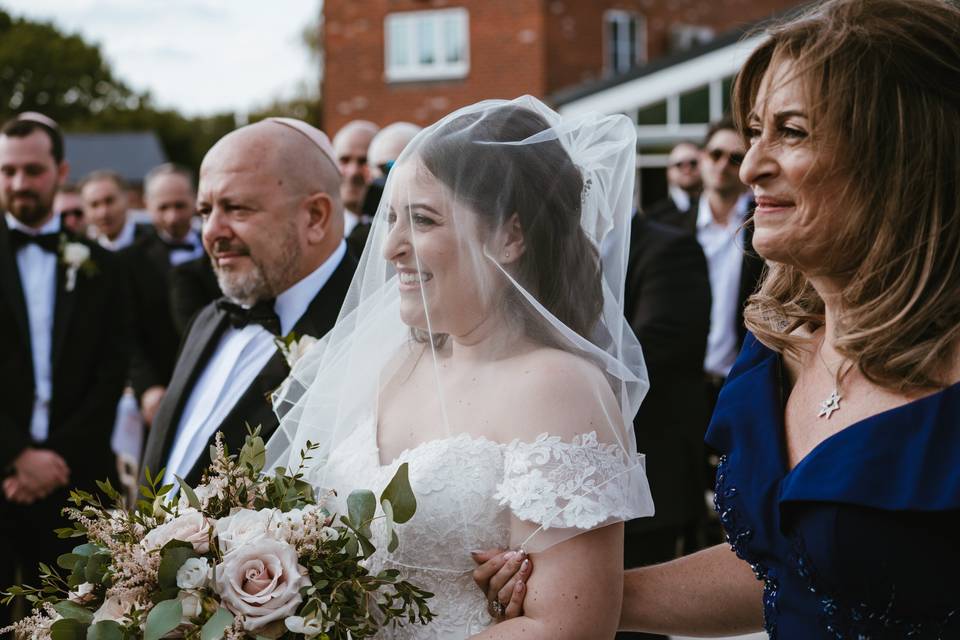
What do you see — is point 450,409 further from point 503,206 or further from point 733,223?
point 733,223

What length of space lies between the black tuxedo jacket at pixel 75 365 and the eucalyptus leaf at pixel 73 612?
3.57m

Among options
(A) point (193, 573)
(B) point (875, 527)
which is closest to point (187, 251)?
(A) point (193, 573)

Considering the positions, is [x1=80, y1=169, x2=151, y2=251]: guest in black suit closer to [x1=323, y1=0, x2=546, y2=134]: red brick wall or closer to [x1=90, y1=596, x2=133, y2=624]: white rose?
[x1=90, y1=596, x2=133, y2=624]: white rose

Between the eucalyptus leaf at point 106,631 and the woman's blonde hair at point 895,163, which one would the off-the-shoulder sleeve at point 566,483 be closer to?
the woman's blonde hair at point 895,163

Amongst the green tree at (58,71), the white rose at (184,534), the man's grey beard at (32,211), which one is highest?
the green tree at (58,71)

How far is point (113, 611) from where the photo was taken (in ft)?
7.30

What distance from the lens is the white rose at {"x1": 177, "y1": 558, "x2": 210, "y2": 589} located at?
2195 mm

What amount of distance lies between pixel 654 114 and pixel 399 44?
301 inches

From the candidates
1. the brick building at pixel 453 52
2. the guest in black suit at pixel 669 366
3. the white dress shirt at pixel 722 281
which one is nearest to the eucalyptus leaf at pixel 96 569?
the guest in black suit at pixel 669 366

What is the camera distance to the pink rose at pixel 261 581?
2.16m

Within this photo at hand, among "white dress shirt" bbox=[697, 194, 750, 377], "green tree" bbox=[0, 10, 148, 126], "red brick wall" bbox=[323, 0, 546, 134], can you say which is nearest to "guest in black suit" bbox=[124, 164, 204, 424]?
"white dress shirt" bbox=[697, 194, 750, 377]

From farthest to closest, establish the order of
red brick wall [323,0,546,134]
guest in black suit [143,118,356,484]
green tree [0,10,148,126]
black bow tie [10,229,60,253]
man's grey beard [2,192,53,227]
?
green tree [0,10,148,126] < red brick wall [323,0,546,134] < man's grey beard [2,192,53,227] < black bow tie [10,229,60,253] < guest in black suit [143,118,356,484]

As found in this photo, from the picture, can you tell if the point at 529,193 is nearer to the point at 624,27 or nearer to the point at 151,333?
the point at 151,333

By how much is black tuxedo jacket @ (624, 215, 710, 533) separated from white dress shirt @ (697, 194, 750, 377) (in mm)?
1132
